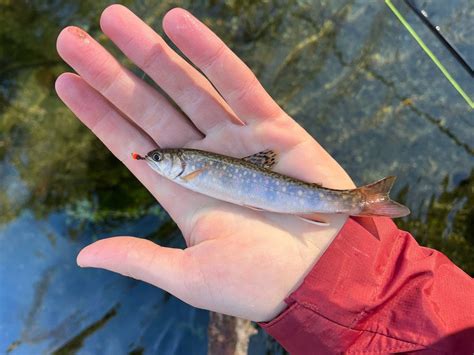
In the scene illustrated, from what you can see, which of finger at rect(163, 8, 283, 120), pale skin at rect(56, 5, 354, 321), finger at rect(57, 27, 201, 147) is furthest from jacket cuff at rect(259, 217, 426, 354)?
finger at rect(57, 27, 201, 147)

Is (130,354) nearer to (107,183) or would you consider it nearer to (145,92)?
(107,183)

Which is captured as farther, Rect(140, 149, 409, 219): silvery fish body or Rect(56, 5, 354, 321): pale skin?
Rect(140, 149, 409, 219): silvery fish body

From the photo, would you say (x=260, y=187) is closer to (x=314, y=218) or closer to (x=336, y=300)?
(x=314, y=218)

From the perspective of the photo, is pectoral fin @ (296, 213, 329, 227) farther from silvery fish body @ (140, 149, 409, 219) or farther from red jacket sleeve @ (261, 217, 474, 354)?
red jacket sleeve @ (261, 217, 474, 354)

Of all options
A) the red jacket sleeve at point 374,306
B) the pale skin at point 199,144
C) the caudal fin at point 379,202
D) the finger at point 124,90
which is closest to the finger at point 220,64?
the pale skin at point 199,144

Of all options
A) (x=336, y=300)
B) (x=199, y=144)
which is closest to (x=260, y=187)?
(x=199, y=144)
